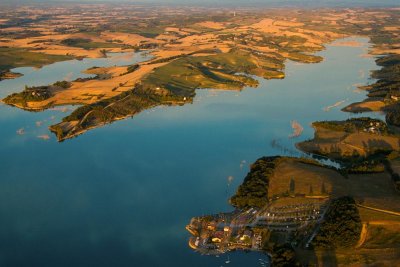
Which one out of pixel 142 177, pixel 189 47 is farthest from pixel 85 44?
pixel 142 177

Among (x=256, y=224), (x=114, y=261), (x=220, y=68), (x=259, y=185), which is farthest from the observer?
(x=220, y=68)

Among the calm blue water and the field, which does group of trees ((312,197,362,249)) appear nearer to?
the calm blue water

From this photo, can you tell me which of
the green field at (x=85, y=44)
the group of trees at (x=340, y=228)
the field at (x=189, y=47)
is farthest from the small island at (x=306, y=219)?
the green field at (x=85, y=44)

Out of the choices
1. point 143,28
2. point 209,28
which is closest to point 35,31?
point 143,28

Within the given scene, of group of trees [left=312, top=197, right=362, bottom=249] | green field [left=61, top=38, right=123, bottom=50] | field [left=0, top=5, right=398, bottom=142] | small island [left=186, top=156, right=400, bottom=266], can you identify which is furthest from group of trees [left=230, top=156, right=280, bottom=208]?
green field [left=61, top=38, right=123, bottom=50]

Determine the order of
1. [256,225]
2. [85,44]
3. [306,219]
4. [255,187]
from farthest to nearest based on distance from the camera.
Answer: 1. [85,44]
2. [255,187]
3. [306,219]
4. [256,225]

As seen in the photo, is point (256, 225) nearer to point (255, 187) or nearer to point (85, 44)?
point (255, 187)

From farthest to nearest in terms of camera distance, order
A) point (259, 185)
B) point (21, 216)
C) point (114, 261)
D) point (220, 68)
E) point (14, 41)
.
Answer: point (14, 41)
point (220, 68)
point (259, 185)
point (21, 216)
point (114, 261)

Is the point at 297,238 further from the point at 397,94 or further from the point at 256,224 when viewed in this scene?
the point at 397,94
